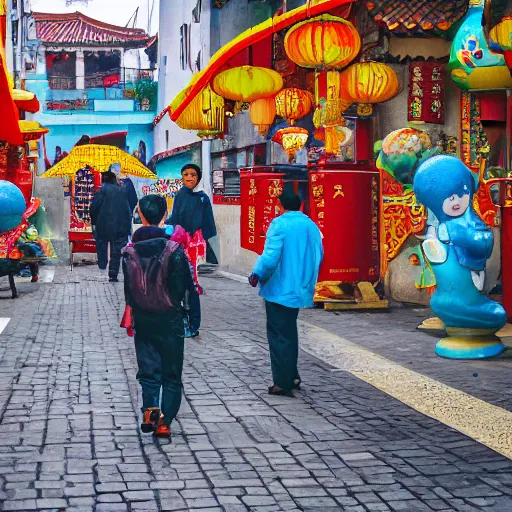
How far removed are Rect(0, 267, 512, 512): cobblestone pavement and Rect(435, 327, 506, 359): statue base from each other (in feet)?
0.71

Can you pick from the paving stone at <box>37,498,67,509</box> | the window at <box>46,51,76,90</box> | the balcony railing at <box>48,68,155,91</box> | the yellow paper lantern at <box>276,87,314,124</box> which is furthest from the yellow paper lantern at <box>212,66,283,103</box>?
the window at <box>46,51,76,90</box>

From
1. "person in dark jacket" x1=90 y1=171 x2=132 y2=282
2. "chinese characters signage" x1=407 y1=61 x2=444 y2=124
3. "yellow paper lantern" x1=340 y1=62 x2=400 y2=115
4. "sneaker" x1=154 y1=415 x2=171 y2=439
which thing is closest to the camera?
"sneaker" x1=154 y1=415 x2=171 y2=439

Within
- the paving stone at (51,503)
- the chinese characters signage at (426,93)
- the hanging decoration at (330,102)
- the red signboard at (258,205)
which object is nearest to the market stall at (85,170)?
the red signboard at (258,205)

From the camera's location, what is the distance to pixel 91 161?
25469mm

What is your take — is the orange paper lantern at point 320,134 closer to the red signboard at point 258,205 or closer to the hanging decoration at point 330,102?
the red signboard at point 258,205

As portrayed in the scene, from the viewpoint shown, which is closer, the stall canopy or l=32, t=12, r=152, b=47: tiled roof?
the stall canopy

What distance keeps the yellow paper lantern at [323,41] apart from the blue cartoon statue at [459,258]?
3468mm

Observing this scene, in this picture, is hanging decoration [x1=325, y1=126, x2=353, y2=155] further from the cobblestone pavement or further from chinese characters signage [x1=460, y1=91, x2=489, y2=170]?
the cobblestone pavement

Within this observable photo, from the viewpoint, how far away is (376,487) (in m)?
5.08

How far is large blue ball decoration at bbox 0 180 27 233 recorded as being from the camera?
13.8m

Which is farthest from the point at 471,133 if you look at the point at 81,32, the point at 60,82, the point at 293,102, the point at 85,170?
the point at 81,32

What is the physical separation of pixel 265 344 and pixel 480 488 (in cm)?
519

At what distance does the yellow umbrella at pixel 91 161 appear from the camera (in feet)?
82.4

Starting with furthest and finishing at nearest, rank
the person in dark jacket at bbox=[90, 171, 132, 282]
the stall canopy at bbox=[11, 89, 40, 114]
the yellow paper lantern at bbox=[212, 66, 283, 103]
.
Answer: the person in dark jacket at bbox=[90, 171, 132, 282], the stall canopy at bbox=[11, 89, 40, 114], the yellow paper lantern at bbox=[212, 66, 283, 103]
